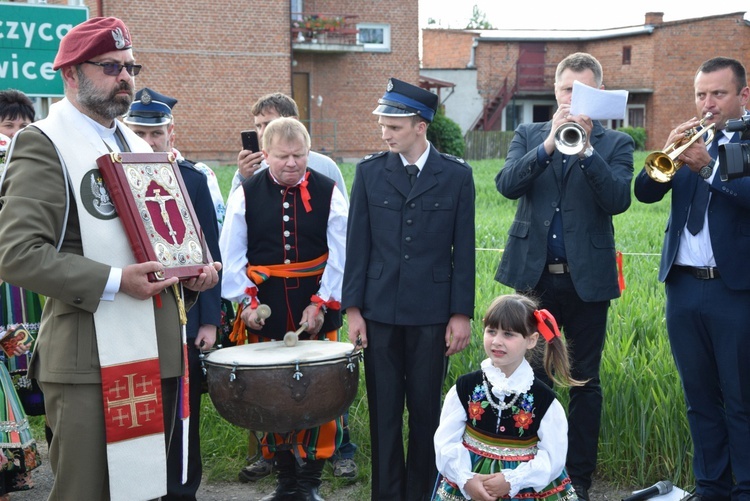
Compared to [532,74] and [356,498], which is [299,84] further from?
[356,498]

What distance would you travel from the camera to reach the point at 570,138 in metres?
4.40

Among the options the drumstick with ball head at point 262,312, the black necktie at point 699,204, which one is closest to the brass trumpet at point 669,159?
the black necktie at point 699,204

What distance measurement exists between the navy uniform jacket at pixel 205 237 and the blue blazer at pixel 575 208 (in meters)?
1.55

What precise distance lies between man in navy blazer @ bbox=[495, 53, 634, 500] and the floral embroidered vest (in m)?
0.82

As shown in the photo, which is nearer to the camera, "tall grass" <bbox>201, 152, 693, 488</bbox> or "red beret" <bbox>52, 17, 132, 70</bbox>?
"red beret" <bbox>52, 17, 132, 70</bbox>

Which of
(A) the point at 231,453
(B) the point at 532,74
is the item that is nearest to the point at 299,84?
(B) the point at 532,74

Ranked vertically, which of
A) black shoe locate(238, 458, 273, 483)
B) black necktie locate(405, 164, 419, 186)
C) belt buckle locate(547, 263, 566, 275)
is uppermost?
black necktie locate(405, 164, 419, 186)

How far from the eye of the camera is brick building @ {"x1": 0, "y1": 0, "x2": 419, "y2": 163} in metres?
30.2

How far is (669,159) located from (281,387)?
2122 millimetres

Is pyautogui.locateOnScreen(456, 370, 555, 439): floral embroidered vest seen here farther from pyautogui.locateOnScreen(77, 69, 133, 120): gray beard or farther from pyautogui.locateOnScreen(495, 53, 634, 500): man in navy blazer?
pyautogui.locateOnScreen(77, 69, 133, 120): gray beard

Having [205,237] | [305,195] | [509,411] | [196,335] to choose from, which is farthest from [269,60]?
[509,411]

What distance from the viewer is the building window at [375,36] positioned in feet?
115

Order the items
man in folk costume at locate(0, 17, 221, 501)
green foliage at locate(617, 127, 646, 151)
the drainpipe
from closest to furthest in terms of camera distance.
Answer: man in folk costume at locate(0, 17, 221, 501), green foliage at locate(617, 127, 646, 151), the drainpipe

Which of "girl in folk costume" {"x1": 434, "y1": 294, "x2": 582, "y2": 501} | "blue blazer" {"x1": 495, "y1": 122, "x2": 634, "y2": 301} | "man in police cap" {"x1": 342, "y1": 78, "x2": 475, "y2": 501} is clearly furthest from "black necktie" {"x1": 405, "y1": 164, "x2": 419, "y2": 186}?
"girl in folk costume" {"x1": 434, "y1": 294, "x2": 582, "y2": 501}
